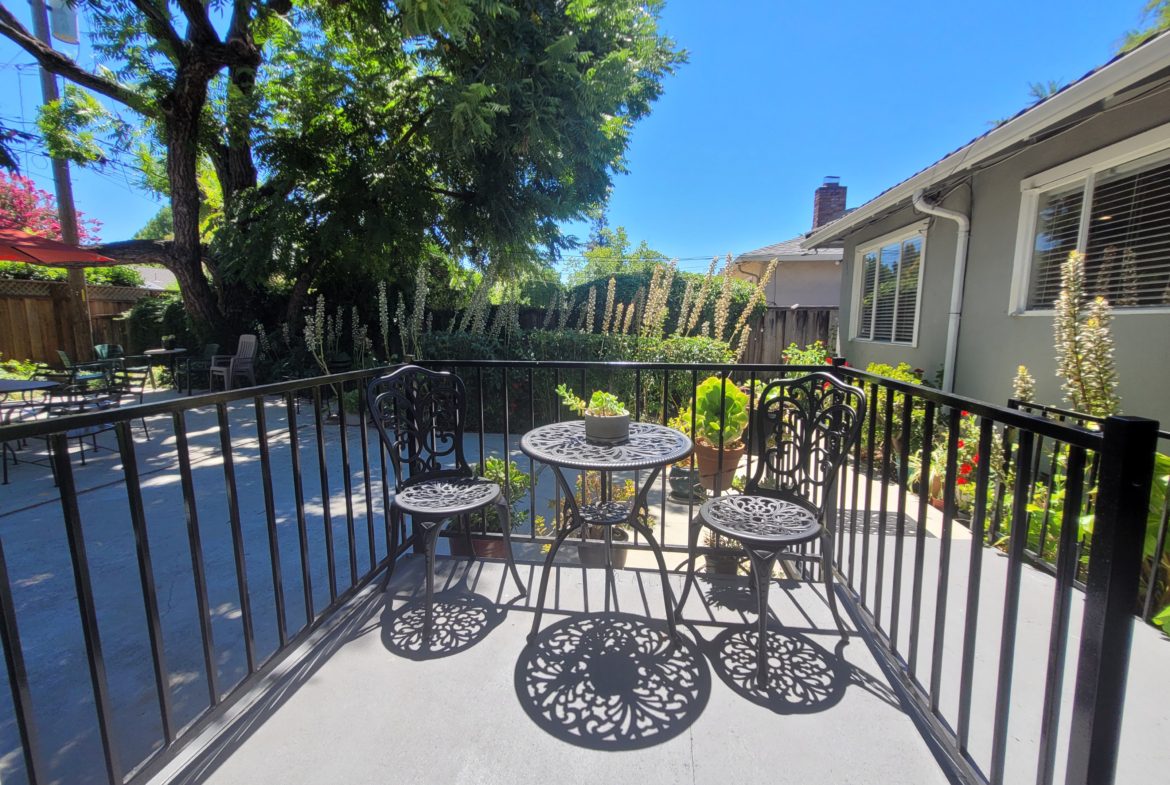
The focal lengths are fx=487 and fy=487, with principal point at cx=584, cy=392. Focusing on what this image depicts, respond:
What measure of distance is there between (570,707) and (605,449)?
841 millimetres

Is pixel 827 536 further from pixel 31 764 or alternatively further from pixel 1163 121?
pixel 1163 121

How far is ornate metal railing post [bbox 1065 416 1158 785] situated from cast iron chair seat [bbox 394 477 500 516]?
1.57 m

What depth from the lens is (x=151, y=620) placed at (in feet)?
3.82

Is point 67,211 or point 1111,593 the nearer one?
point 1111,593

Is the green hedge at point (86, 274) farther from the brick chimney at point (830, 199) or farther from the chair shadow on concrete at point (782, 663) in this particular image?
the brick chimney at point (830, 199)

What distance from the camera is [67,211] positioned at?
8.35 m

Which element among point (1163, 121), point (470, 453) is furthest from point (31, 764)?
point (1163, 121)

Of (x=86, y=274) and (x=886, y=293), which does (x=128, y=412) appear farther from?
(x=86, y=274)

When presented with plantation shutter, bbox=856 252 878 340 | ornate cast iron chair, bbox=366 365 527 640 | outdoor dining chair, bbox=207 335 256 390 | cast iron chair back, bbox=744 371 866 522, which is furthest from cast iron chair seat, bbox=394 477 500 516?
outdoor dining chair, bbox=207 335 256 390

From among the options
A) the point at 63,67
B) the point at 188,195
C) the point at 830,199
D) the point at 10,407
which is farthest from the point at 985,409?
the point at 830,199

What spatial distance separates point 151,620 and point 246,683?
43 cm

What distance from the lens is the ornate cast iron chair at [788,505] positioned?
154 cm

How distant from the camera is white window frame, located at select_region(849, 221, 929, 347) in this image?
5.00 metres

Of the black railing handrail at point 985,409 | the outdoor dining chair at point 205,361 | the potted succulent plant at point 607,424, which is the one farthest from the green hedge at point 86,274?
the black railing handrail at point 985,409
